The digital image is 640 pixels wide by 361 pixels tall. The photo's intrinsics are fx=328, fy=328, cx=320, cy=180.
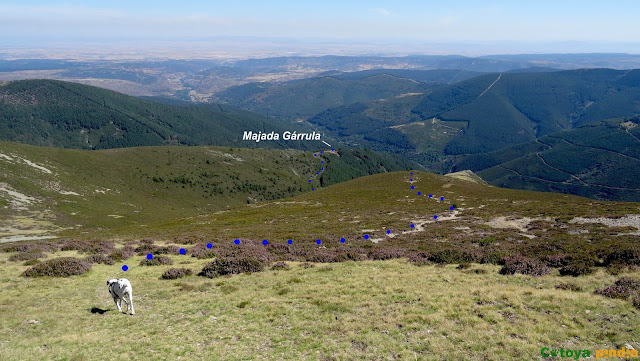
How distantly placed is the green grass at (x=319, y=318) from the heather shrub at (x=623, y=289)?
28.8 inches

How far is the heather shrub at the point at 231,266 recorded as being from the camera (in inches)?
1099

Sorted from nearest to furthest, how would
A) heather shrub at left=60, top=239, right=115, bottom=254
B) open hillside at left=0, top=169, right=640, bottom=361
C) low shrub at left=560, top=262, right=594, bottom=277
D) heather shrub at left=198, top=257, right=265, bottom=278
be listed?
1. open hillside at left=0, top=169, right=640, bottom=361
2. low shrub at left=560, top=262, right=594, bottom=277
3. heather shrub at left=198, top=257, right=265, bottom=278
4. heather shrub at left=60, top=239, right=115, bottom=254

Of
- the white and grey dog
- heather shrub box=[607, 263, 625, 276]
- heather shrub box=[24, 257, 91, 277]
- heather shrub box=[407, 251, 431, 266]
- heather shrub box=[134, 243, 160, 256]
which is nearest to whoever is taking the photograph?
the white and grey dog

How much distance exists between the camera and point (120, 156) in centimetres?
17162

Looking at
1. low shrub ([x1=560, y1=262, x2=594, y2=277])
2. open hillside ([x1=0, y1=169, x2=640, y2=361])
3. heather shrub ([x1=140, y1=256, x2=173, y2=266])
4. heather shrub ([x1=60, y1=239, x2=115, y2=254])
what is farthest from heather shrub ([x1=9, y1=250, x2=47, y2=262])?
low shrub ([x1=560, y1=262, x2=594, y2=277])

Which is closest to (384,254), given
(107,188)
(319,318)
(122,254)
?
(319,318)

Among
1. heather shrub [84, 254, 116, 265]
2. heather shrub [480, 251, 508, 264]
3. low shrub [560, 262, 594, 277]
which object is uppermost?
low shrub [560, 262, 594, 277]

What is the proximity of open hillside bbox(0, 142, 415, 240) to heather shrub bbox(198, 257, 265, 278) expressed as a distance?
4683 cm

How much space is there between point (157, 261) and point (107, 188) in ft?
387

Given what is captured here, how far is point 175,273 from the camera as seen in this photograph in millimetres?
27453

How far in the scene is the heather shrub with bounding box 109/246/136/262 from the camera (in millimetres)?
32219

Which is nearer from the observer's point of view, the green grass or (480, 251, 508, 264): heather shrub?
the green grass

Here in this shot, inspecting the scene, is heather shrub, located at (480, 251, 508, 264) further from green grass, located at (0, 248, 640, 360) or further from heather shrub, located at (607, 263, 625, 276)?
heather shrub, located at (607, 263, 625, 276)

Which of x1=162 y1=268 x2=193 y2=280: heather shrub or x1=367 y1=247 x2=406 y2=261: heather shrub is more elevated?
x1=162 y1=268 x2=193 y2=280: heather shrub
